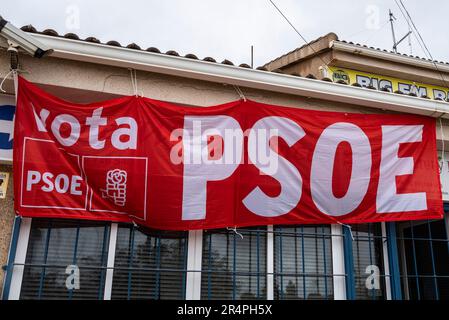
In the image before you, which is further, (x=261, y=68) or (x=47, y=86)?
(x=261, y=68)

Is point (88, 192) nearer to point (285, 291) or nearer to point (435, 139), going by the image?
point (285, 291)

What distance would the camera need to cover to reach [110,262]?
442 centimetres

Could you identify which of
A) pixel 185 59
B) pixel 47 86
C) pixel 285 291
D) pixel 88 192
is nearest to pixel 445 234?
pixel 285 291

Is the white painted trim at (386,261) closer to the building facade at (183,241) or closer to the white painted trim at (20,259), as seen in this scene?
the building facade at (183,241)

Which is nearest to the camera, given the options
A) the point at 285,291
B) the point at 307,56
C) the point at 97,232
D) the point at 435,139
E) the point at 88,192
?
the point at 88,192

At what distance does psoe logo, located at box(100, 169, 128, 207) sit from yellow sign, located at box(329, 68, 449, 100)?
343 inches

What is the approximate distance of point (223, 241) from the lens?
4844mm

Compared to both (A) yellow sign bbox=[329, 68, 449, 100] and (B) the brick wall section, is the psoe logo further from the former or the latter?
(A) yellow sign bbox=[329, 68, 449, 100]

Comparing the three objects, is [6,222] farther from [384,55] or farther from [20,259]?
[384,55]

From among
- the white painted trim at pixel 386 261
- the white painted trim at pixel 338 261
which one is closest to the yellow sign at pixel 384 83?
the white painted trim at pixel 386 261

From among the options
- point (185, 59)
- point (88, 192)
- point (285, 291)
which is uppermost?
point (185, 59)

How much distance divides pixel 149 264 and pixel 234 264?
947 mm

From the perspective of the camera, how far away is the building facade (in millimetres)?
4285

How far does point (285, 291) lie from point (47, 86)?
3440 mm
